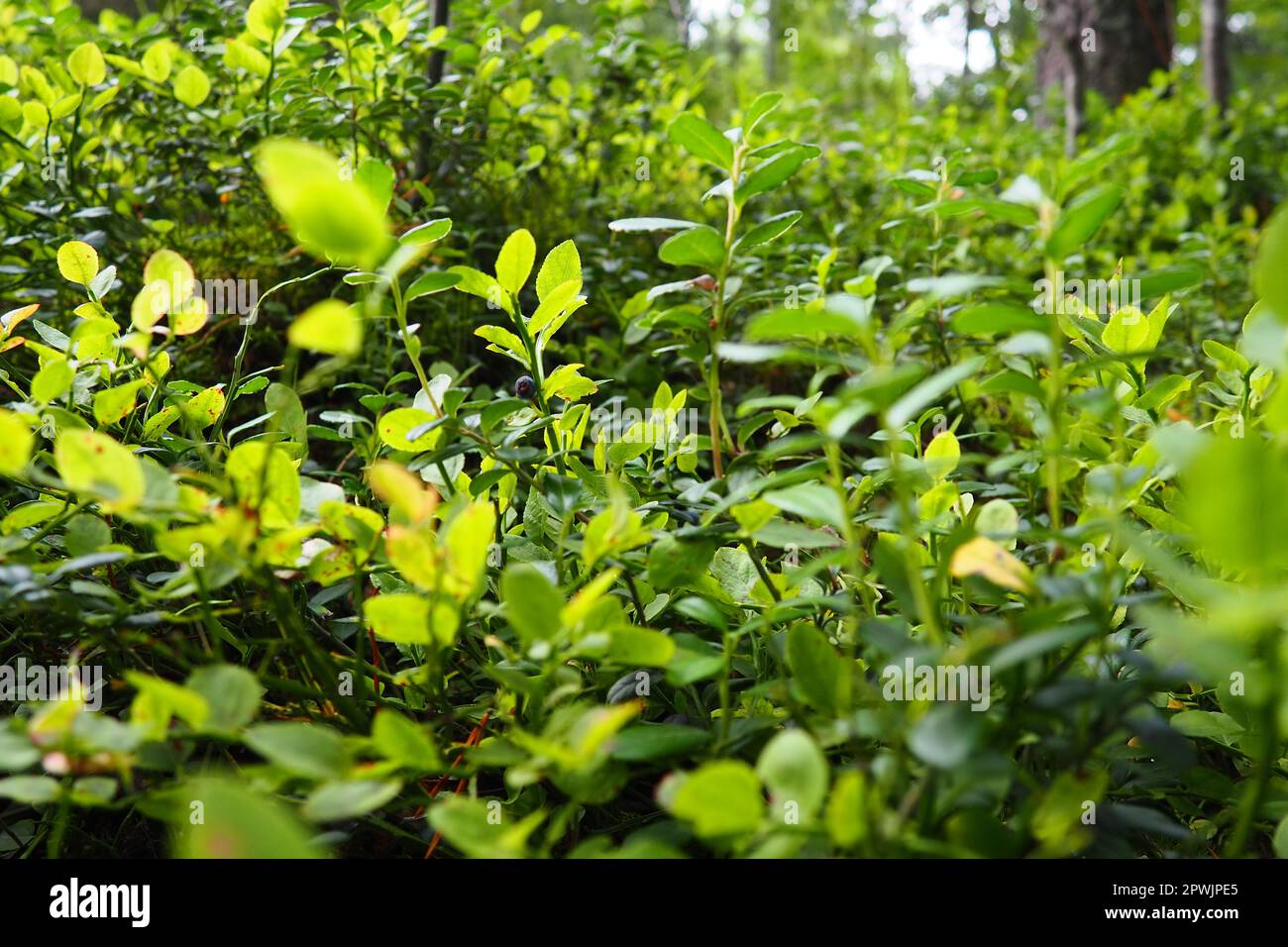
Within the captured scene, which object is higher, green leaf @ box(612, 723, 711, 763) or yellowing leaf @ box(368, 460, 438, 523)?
yellowing leaf @ box(368, 460, 438, 523)

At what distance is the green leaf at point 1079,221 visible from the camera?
551 millimetres

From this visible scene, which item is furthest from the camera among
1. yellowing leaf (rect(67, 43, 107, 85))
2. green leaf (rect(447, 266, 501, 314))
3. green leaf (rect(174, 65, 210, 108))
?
green leaf (rect(174, 65, 210, 108))

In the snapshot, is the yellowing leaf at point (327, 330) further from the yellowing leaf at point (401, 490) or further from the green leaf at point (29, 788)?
the green leaf at point (29, 788)

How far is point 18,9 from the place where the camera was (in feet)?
8.33

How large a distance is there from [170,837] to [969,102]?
627 centimetres

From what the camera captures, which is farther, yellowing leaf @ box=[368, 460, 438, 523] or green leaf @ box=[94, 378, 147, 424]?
green leaf @ box=[94, 378, 147, 424]

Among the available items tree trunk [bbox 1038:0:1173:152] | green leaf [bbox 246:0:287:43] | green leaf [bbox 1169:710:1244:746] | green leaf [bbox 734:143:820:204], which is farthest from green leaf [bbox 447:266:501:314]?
tree trunk [bbox 1038:0:1173:152]

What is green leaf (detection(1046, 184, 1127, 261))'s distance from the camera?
0.55 meters

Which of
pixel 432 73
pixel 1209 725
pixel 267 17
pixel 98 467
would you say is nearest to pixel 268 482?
pixel 98 467

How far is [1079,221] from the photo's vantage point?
56 cm

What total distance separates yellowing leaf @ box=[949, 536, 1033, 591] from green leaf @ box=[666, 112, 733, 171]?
0.42 meters

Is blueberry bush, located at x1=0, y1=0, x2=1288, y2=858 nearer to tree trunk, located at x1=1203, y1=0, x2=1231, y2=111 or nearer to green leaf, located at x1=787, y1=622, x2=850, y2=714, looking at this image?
green leaf, located at x1=787, y1=622, x2=850, y2=714

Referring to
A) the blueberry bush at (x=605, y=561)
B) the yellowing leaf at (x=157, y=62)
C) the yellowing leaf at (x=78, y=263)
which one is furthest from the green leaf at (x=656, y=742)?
the yellowing leaf at (x=157, y=62)
